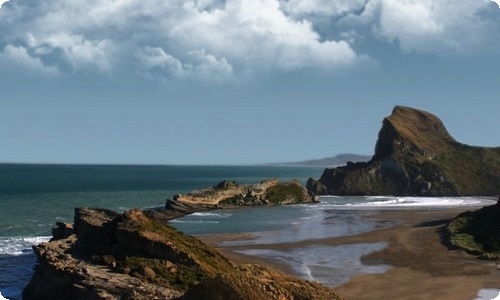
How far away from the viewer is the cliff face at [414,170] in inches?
5266

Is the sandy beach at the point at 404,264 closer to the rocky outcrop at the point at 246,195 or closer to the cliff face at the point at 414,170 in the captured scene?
the rocky outcrop at the point at 246,195

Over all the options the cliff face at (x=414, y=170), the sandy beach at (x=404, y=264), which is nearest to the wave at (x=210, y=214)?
the sandy beach at (x=404, y=264)

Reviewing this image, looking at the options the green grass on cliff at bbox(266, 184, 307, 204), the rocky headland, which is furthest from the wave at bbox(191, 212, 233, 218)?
the rocky headland

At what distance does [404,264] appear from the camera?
4450cm

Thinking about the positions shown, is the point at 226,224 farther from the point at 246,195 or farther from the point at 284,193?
the point at 284,193

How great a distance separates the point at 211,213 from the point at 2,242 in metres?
38.9

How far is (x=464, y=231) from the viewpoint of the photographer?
56812 millimetres

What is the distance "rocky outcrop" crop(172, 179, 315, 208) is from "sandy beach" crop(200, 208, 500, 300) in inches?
1472

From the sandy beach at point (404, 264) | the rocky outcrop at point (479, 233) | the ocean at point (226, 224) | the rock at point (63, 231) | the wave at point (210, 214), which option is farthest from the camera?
the wave at point (210, 214)

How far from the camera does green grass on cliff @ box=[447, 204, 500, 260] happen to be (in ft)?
158

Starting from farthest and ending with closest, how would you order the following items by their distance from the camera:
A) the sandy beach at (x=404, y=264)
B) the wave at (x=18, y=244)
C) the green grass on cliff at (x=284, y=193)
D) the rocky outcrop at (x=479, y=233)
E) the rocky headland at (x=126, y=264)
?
the green grass on cliff at (x=284, y=193) → the wave at (x=18, y=244) → the rocky outcrop at (x=479, y=233) → the sandy beach at (x=404, y=264) → the rocky headland at (x=126, y=264)

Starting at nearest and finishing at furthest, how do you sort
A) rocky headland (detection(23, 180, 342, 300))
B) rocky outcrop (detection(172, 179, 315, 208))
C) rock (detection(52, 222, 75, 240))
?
rocky headland (detection(23, 180, 342, 300)) → rock (detection(52, 222, 75, 240)) → rocky outcrop (detection(172, 179, 315, 208))

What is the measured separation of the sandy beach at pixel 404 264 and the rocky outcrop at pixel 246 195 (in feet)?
123

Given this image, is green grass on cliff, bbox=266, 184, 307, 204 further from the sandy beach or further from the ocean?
the sandy beach
